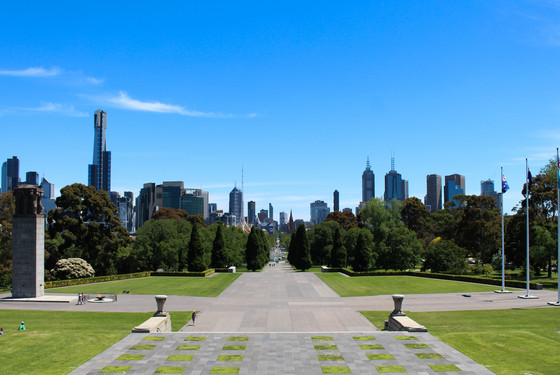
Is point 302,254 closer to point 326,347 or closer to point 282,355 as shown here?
point 326,347

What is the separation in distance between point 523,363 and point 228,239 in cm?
7064

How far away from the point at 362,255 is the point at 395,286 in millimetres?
17233

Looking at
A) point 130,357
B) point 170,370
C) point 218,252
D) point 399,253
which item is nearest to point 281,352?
point 170,370

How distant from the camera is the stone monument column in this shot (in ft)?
140

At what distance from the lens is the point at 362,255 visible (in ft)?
229

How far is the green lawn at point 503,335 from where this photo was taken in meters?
20.9

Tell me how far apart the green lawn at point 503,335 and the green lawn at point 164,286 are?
2131 cm

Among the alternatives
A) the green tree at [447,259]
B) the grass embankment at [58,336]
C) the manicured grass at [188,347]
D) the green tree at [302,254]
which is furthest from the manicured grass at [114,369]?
the green tree at [302,254]

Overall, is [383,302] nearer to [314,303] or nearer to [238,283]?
[314,303]

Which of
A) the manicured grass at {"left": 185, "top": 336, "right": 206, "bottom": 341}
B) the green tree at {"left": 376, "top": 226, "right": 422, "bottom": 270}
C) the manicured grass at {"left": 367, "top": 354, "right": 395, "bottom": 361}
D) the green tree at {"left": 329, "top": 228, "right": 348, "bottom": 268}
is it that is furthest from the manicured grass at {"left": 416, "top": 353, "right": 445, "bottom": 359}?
the green tree at {"left": 329, "top": 228, "right": 348, "bottom": 268}

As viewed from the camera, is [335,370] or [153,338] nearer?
[335,370]

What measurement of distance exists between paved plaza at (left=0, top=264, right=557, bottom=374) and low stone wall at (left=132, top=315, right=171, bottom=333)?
28.5 inches

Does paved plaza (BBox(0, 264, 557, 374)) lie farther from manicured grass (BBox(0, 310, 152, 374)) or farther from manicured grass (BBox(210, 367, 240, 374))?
manicured grass (BBox(0, 310, 152, 374))

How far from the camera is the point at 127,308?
122 feet
